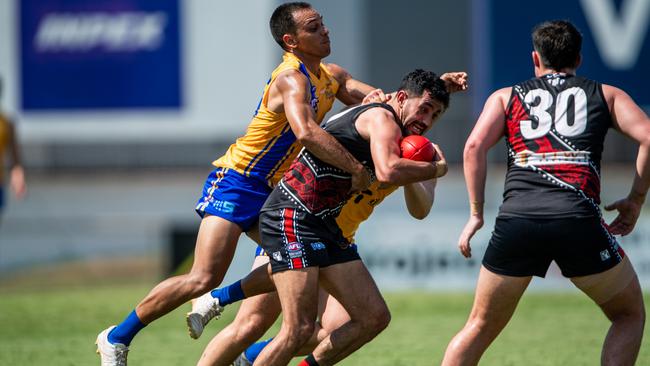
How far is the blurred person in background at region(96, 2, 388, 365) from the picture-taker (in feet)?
22.9

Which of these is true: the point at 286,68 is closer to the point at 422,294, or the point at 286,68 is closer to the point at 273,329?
the point at 273,329

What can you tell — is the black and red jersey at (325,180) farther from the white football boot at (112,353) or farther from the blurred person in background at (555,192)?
the white football boot at (112,353)

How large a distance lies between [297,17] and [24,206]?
49.7ft

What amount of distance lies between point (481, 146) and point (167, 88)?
51.8ft

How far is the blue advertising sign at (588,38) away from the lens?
1695cm

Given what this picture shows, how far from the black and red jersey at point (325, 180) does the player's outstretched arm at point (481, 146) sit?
519mm

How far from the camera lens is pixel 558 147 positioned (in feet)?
19.6

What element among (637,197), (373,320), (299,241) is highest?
(637,197)

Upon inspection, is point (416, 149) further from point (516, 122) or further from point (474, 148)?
point (516, 122)

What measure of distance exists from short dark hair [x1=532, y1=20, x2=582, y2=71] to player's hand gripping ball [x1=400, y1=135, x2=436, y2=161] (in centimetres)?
81

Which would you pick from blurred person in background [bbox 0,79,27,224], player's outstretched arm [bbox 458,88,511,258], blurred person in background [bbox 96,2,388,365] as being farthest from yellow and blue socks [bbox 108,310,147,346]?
blurred person in background [bbox 0,79,27,224]

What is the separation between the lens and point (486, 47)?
1703cm

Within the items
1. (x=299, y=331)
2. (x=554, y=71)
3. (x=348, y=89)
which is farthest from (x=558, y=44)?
(x=299, y=331)

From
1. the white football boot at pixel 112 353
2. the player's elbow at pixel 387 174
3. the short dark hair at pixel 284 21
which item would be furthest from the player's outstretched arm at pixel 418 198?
the white football boot at pixel 112 353
